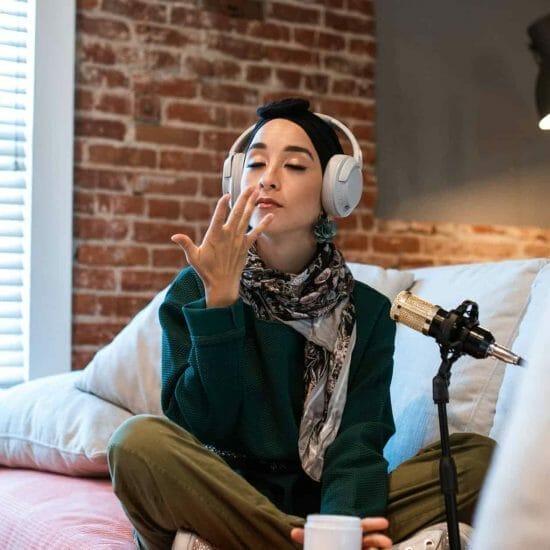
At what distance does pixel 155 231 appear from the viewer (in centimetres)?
314

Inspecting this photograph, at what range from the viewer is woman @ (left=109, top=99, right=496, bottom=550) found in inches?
54.8

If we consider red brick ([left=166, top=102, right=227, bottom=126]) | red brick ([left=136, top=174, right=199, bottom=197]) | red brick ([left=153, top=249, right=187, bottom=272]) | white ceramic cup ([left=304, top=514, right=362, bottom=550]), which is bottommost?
white ceramic cup ([left=304, top=514, right=362, bottom=550])

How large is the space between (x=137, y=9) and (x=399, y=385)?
1.78m

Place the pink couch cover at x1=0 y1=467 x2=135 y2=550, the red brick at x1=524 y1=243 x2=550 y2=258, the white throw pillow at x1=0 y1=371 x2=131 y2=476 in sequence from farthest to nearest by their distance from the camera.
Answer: the red brick at x1=524 y1=243 x2=550 y2=258 < the white throw pillow at x1=0 y1=371 x2=131 y2=476 < the pink couch cover at x1=0 y1=467 x2=135 y2=550

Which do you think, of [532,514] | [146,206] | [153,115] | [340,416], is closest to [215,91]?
[153,115]

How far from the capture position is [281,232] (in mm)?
1707

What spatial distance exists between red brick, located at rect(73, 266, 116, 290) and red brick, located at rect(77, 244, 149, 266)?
27mm

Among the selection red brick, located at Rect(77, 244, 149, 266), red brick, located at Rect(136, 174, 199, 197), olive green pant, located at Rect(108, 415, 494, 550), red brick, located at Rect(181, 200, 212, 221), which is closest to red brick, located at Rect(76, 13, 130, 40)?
red brick, located at Rect(136, 174, 199, 197)

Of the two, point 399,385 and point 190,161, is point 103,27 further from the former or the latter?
point 399,385

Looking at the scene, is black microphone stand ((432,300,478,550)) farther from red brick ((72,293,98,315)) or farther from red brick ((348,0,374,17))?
red brick ((348,0,374,17))

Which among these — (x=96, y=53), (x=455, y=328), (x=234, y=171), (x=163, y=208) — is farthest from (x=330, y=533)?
(x=96, y=53)

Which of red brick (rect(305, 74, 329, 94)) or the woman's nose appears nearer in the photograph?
the woman's nose

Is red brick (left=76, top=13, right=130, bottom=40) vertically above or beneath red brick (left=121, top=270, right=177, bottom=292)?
above

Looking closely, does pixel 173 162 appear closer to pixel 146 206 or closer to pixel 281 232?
pixel 146 206
